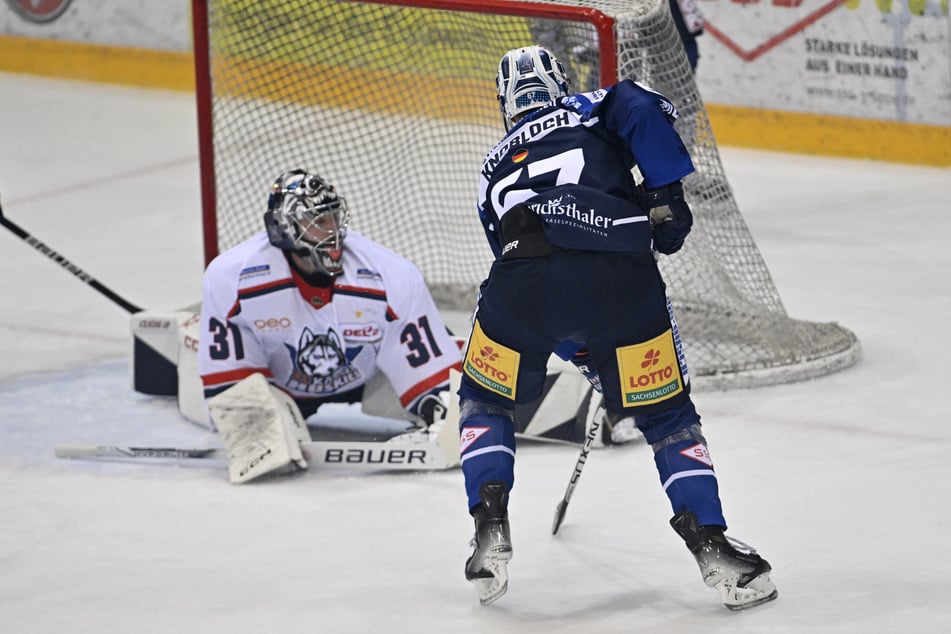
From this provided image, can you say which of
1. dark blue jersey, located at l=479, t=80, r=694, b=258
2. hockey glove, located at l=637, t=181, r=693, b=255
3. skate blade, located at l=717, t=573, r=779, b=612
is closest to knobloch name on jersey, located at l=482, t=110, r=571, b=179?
dark blue jersey, located at l=479, t=80, r=694, b=258

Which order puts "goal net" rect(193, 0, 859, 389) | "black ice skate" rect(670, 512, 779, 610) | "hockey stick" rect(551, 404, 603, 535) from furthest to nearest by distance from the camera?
"goal net" rect(193, 0, 859, 389)
"hockey stick" rect(551, 404, 603, 535)
"black ice skate" rect(670, 512, 779, 610)

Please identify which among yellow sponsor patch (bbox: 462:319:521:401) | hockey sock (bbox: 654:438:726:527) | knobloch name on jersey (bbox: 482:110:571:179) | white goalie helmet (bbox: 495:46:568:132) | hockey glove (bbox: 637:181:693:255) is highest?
white goalie helmet (bbox: 495:46:568:132)

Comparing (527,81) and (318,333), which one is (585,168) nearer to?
(527,81)

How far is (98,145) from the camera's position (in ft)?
29.2

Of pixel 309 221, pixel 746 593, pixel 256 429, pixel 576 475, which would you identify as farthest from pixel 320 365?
pixel 746 593

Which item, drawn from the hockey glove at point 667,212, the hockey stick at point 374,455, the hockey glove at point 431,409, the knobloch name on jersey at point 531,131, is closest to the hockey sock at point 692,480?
the hockey glove at point 667,212

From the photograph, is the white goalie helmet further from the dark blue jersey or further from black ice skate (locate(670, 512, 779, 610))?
black ice skate (locate(670, 512, 779, 610))

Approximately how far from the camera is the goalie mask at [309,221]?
4508 mm

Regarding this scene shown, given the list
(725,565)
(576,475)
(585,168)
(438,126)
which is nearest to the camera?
(725,565)

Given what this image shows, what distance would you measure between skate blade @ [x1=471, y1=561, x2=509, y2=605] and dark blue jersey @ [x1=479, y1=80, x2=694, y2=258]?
0.62m

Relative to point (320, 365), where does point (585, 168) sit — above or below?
above

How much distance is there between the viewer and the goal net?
5.14m

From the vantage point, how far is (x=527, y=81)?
139 inches

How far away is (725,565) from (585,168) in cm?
82
